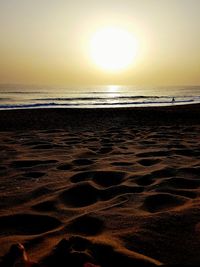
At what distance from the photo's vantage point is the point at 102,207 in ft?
8.74

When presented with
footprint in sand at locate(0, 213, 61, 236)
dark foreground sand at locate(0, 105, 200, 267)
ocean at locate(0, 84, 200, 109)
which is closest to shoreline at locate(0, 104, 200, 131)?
dark foreground sand at locate(0, 105, 200, 267)

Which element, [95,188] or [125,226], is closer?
[125,226]

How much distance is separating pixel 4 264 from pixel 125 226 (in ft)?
2.98

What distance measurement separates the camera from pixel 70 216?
2512mm

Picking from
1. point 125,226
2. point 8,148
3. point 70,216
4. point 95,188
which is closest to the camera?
point 125,226

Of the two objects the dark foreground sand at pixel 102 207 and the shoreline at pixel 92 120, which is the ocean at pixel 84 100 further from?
the dark foreground sand at pixel 102 207

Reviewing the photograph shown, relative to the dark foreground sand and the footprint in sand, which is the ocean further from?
the footprint in sand

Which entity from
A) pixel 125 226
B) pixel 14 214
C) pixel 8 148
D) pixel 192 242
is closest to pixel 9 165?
pixel 8 148

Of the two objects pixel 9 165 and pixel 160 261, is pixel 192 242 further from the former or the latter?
pixel 9 165

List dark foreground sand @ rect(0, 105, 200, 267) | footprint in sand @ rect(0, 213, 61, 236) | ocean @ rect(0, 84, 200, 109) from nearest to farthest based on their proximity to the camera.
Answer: dark foreground sand @ rect(0, 105, 200, 267) < footprint in sand @ rect(0, 213, 61, 236) < ocean @ rect(0, 84, 200, 109)

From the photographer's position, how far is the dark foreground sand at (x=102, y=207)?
1862 millimetres

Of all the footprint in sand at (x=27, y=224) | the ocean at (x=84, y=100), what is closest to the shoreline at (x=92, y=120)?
the footprint in sand at (x=27, y=224)

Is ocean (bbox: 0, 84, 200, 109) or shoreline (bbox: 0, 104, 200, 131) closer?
shoreline (bbox: 0, 104, 200, 131)

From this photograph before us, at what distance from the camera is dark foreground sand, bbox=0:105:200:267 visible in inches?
73.3
